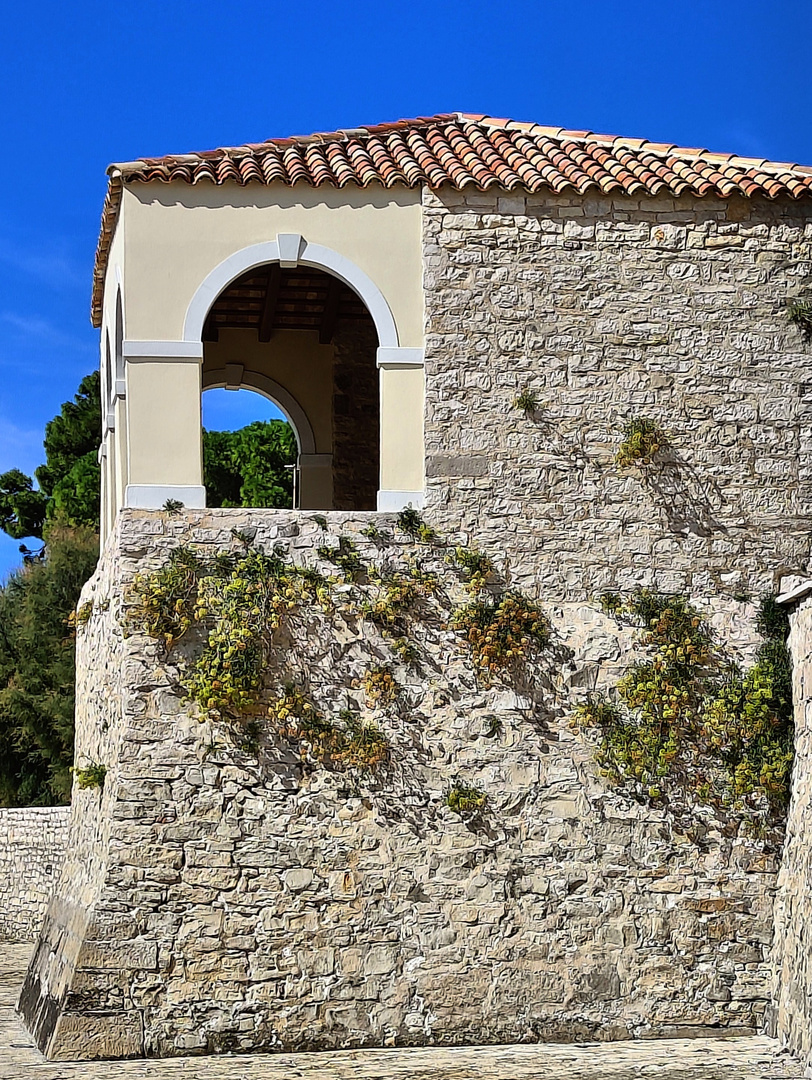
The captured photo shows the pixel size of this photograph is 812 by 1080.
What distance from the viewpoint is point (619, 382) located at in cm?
1184

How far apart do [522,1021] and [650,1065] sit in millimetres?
1209

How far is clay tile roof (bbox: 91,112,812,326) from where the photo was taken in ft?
38.2

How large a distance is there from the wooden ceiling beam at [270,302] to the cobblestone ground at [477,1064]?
7067mm

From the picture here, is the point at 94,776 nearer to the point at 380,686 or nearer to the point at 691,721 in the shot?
the point at 380,686

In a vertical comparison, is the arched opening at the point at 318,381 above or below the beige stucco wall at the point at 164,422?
above

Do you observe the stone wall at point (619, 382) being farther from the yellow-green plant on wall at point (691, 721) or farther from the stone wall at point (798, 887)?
the stone wall at point (798, 887)

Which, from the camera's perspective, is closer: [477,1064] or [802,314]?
[477,1064]

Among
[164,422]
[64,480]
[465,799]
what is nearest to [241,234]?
[164,422]

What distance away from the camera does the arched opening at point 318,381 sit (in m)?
15.1

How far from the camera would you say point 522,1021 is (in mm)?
10891

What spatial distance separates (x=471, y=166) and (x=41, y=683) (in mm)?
14848

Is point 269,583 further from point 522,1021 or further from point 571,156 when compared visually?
point 571,156

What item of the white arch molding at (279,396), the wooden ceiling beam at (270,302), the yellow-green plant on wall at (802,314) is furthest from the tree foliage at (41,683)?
the yellow-green plant on wall at (802,314)

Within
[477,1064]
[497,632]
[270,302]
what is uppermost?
[270,302]
